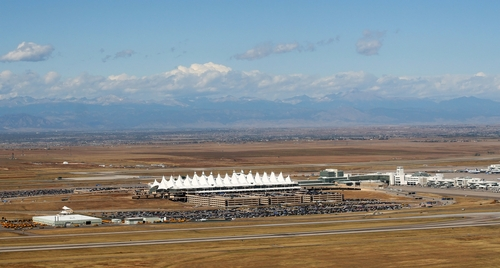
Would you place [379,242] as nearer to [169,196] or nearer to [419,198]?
[419,198]

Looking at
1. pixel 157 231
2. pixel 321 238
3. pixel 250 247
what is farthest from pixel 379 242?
pixel 157 231

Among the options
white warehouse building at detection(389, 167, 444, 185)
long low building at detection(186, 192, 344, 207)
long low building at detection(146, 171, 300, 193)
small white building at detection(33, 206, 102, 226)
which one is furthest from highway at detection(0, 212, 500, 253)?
white warehouse building at detection(389, 167, 444, 185)

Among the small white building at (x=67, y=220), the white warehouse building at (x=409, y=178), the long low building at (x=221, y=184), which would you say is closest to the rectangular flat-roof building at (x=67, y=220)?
the small white building at (x=67, y=220)

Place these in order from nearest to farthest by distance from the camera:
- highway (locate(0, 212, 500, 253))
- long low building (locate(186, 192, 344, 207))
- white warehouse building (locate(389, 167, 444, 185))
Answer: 1. highway (locate(0, 212, 500, 253))
2. long low building (locate(186, 192, 344, 207))
3. white warehouse building (locate(389, 167, 444, 185))

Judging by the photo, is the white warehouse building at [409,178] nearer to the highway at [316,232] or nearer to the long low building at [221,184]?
the long low building at [221,184]

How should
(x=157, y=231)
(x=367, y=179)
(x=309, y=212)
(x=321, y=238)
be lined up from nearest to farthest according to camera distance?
(x=321, y=238) < (x=157, y=231) < (x=309, y=212) < (x=367, y=179)

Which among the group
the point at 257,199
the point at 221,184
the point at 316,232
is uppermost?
the point at 221,184

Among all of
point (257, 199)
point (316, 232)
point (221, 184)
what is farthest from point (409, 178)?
point (316, 232)

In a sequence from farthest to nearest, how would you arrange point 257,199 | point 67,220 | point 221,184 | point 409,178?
point 409,178 → point 221,184 → point 257,199 → point 67,220

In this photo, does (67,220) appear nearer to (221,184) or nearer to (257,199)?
(257,199)

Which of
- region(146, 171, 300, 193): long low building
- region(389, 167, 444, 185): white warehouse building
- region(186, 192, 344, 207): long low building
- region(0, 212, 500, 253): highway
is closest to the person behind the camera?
region(0, 212, 500, 253): highway

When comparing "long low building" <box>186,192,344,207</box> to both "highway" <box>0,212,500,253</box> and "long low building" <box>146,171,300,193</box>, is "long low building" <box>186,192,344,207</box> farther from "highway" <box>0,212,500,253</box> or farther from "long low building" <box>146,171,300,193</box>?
"highway" <box>0,212,500,253</box>
